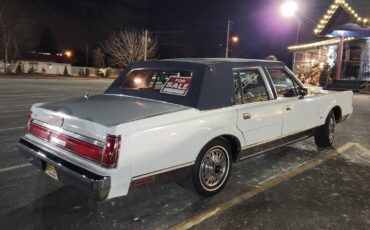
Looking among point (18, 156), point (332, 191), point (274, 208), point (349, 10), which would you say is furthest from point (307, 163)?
point (349, 10)

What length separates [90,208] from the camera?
4.14 metres

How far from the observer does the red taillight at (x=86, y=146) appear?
3.52 metres

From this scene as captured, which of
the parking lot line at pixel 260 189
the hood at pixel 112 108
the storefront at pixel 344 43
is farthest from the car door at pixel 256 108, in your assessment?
the storefront at pixel 344 43

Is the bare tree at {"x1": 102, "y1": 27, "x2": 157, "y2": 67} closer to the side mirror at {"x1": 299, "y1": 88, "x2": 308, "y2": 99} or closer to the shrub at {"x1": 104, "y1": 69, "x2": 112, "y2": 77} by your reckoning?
the shrub at {"x1": 104, "y1": 69, "x2": 112, "y2": 77}

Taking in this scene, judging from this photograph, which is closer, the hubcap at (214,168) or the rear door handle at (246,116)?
the hubcap at (214,168)

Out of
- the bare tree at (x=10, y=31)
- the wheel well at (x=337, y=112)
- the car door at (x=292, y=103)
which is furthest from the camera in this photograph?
the bare tree at (x=10, y=31)

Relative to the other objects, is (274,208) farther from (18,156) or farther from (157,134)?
(18,156)

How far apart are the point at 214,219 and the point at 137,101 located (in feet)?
5.86

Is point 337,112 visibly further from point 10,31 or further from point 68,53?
point 68,53

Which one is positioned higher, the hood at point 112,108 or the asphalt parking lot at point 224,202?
the hood at point 112,108

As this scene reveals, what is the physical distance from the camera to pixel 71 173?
3703 millimetres

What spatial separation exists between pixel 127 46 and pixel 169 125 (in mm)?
62054

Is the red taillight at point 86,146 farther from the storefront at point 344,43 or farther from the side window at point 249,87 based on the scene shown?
the storefront at point 344,43

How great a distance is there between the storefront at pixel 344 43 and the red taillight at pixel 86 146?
63.8ft
